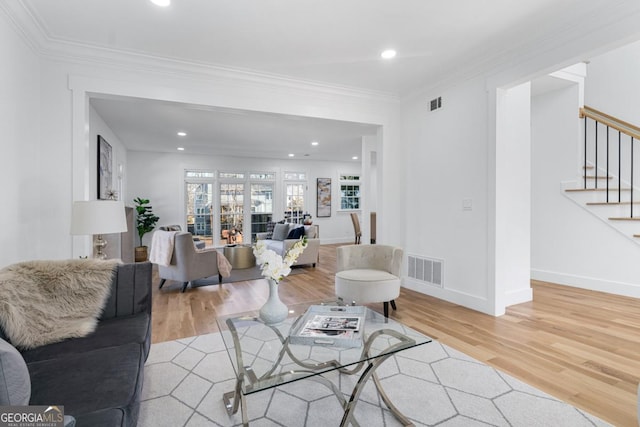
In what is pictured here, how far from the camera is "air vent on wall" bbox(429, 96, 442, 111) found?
4.03 m

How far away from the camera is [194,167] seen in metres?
8.31

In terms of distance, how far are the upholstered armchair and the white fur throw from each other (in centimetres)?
202

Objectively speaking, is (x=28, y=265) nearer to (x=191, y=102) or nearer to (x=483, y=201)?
(x=191, y=102)

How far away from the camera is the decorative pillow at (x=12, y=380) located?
1069 mm

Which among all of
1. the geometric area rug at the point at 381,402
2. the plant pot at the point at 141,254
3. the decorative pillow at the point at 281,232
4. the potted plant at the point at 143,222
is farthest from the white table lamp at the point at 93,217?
the plant pot at the point at 141,254

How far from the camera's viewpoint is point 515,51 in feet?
10.3

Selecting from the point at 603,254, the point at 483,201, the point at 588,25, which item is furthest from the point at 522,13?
the point at 603,254

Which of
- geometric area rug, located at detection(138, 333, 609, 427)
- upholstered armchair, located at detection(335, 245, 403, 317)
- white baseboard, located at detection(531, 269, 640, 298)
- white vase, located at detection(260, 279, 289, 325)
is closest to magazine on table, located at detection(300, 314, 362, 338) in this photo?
white vase, located at detection(260, 279, 289, 325)

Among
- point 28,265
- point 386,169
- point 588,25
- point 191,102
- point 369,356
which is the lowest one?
point 369,356

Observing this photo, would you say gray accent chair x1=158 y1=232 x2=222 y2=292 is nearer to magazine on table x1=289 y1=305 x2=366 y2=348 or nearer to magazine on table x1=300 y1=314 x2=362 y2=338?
magazine on table x1=289 y1=305 x2=366 y2=348

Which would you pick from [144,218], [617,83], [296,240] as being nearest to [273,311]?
[296,240]

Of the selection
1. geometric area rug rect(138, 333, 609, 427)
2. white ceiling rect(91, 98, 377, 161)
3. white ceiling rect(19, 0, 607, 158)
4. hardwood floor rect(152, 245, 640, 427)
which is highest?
white ceiling rect(19, 0, 607, 158)

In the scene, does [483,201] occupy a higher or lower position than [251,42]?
lower

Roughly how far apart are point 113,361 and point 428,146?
12.8 feet
